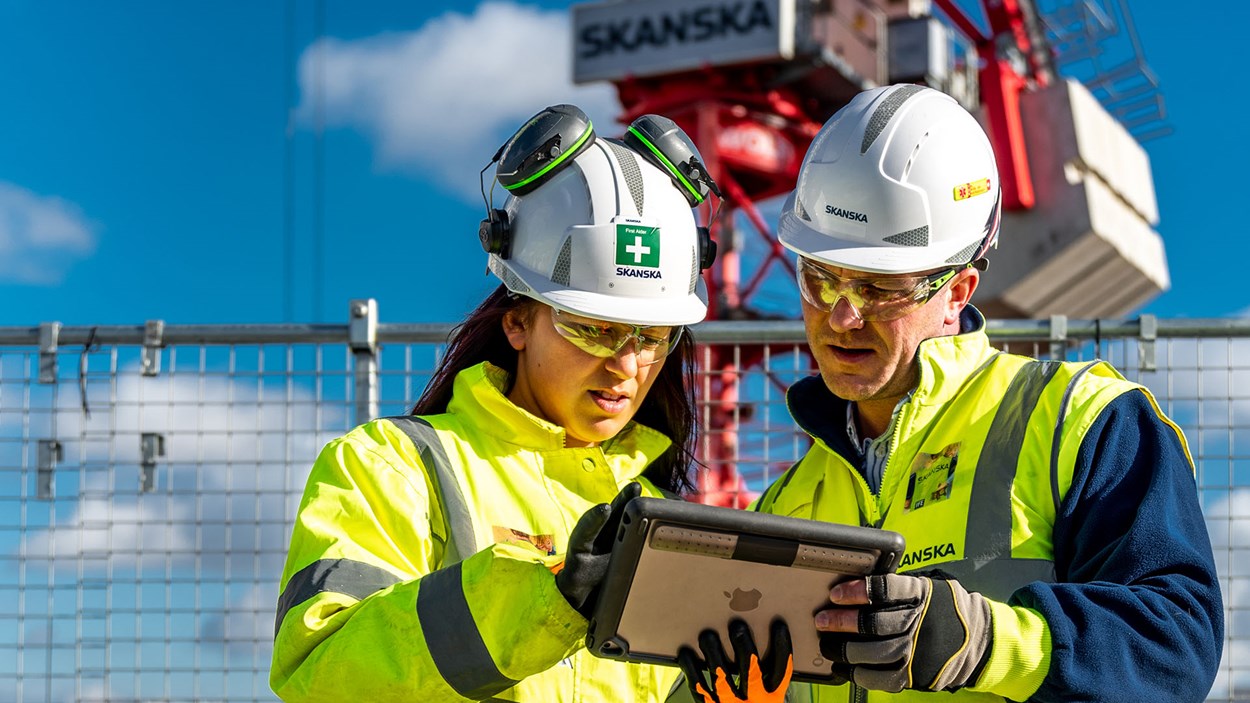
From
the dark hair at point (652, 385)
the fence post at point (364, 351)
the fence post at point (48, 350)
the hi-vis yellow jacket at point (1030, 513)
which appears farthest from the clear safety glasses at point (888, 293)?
the fence post at point (48, 350)

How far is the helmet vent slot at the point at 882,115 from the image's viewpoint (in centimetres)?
347

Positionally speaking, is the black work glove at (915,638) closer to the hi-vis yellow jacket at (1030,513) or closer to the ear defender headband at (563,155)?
the hi-vis yellow jacket at (1030,513)

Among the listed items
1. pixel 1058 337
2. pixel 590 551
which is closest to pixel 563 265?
pixel 590 551

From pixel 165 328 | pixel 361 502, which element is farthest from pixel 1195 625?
pixel 165 328

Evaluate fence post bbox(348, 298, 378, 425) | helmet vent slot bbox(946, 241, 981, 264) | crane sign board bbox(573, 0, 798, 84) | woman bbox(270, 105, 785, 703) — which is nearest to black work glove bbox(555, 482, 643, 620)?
woman bbox(270, 105, 785, 703)

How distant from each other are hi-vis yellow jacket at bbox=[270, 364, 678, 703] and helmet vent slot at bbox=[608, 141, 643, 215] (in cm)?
55

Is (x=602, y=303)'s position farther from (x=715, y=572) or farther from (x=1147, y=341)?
(x=1147, y=341)

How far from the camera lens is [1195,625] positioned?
277cm

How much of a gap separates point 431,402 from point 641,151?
83 cm

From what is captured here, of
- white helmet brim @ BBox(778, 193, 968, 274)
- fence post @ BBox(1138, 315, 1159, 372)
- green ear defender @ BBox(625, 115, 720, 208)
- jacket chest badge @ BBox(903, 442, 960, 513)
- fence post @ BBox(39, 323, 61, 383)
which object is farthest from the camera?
fence post @ BBox(39, 323, 61, 383)

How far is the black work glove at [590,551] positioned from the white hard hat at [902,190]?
3.82 feet

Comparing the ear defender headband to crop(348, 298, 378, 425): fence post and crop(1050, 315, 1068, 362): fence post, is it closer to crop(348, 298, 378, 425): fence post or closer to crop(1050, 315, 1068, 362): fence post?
crop(348, 298, 378, 425): fence post

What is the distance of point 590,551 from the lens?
250 cm

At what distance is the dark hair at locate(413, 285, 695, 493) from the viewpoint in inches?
145
